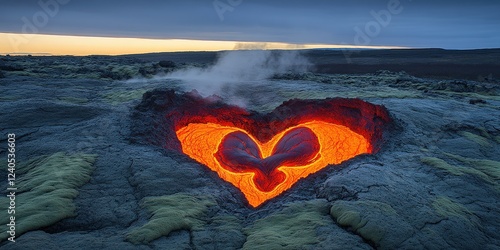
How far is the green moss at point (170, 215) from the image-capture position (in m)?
6.21

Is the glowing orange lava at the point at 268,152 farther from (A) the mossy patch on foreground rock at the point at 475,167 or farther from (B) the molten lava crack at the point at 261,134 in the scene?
(A) the mossy patch on foreground rock at the point at 475,167

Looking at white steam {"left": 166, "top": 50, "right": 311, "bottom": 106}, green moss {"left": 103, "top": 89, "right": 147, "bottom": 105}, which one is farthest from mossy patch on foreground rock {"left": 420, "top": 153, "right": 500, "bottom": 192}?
green moss {"left": 103, "top": 89, "right": 147, "bottom": 105}

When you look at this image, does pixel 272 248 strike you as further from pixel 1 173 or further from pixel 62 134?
pixel 62 134

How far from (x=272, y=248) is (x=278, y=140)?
310 inches

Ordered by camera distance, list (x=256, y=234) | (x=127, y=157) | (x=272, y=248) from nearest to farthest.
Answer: (x=272, y=248) → (x=256, y=234) → (x=127, y=157)

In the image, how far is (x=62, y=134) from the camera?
1105 cm

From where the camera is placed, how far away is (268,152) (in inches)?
528

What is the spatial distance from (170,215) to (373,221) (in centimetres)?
360

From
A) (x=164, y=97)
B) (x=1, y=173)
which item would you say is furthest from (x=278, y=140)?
(x=1, y=173)

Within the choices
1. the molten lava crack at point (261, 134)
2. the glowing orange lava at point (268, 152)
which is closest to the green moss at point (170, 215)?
the molten lava crack at point (261, 134)

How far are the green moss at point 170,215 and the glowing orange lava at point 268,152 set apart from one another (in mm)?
4070

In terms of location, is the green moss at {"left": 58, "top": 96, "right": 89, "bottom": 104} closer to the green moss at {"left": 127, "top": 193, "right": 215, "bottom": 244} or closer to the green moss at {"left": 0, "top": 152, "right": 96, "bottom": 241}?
the green moss at {"left": 0, "top": 152, "right": 96, "bottom": 241}

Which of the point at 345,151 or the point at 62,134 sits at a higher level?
the point at 62,134

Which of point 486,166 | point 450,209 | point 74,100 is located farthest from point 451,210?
point 74,100
